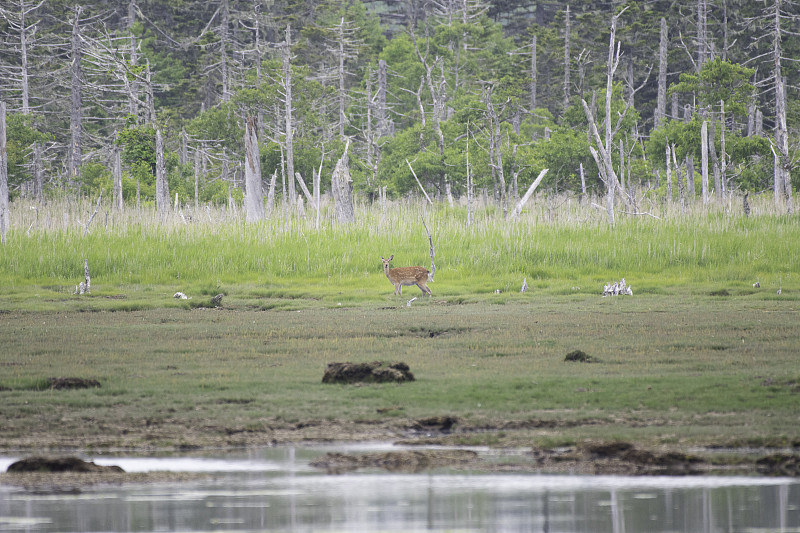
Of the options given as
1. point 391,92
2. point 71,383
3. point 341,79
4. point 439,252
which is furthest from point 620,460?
point 391,92

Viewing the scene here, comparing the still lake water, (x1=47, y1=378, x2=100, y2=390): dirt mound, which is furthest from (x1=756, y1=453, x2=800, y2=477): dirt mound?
(x1=47, y1=378, x2=100, y2=390): dirt mound

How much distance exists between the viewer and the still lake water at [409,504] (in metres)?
5.48

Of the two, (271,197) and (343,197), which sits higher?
(271,197)

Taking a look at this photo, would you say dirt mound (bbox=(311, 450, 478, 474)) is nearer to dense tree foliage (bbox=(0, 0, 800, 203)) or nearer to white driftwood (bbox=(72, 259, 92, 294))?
white driftwood (bbox=(72, 259, 92, 294))

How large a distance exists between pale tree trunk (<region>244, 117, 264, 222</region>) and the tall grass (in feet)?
9.86

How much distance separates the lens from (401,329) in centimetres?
1471

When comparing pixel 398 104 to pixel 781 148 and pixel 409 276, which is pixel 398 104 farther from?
pixel 409 276

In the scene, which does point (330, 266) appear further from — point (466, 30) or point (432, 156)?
point (466, 30)

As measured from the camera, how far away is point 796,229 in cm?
2383

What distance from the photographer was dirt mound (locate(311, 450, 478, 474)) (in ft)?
22.6

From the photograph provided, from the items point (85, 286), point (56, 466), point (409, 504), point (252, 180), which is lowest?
point (409, 504)

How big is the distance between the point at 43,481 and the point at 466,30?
49979 mm

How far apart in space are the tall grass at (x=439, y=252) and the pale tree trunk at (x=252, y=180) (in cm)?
301

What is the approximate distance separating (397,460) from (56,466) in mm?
2254
